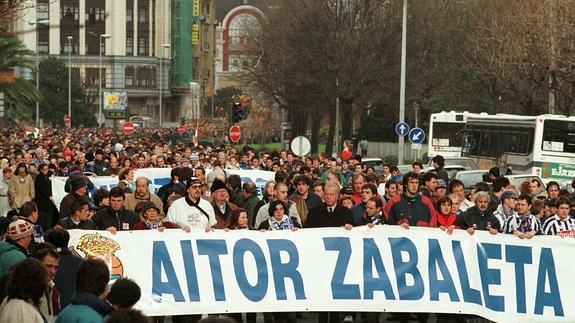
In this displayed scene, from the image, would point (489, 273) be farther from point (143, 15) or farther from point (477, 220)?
point (143, 15)

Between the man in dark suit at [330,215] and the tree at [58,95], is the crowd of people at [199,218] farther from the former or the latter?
the tree at [58,95]

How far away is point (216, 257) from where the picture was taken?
539 inches

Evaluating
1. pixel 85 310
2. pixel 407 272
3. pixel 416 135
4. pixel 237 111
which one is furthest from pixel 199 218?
pixel 416 135

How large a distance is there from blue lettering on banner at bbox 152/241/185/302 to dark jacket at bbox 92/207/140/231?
697 mm

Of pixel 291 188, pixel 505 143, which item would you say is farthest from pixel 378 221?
pixel 505 143

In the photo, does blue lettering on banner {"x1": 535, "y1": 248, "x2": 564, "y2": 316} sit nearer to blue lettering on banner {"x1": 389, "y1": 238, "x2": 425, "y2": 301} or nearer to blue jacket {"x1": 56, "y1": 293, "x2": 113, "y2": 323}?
blue lettering on banner {"x1": 389, "y1": 238, "x2": 425, "y2": 301}

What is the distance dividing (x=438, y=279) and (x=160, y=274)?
8.40 feet

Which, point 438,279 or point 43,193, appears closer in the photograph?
point 438,279

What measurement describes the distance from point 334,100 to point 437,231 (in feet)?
165

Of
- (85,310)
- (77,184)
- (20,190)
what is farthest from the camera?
(20,190)

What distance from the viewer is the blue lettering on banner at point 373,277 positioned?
1380 centimetres

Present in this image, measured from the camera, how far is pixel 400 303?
13.8 meters

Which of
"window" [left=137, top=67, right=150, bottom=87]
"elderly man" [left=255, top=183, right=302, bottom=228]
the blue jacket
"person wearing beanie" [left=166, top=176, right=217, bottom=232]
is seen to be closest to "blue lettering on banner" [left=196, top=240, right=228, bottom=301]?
"person wearing beanie" [left=166, top=176, right=217, bottom=232]

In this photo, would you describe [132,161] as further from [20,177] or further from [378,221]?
[378,221]
